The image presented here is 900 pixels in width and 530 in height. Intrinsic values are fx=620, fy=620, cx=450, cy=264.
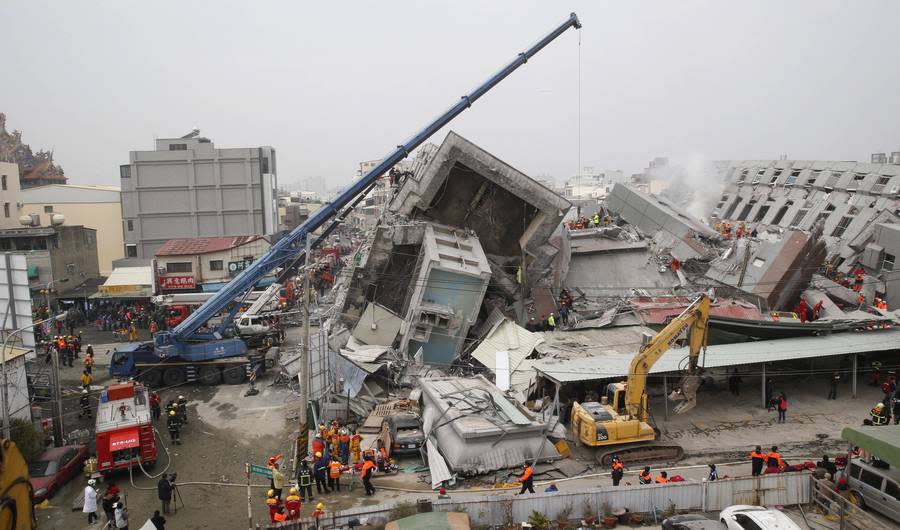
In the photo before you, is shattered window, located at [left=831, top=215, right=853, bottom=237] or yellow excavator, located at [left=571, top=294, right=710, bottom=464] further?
shattered window, located at [left=831, top=215, right=853, bottom=237]

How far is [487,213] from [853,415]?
692 inches

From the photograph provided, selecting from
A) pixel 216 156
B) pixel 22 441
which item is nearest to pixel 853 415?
pixel 22 441

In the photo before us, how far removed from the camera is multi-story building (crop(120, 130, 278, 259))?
50.4m

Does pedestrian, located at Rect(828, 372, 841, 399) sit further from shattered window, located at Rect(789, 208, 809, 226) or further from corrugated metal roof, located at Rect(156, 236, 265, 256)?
corrugated metal roof, located at Rect(156, 236, 265, 256)

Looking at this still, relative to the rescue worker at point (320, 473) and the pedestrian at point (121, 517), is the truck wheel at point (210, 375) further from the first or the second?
the pedestrian at point (121, 517)

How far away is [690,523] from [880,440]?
13.8ft

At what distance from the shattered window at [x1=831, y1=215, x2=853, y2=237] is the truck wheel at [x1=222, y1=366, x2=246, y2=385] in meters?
35.7

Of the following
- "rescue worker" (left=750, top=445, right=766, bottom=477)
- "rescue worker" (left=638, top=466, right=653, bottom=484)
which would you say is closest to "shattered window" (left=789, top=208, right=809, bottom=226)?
"rescue worker" (left=750, top=445, right=766, bottom=477)

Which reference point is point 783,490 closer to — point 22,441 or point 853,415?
point 853,415

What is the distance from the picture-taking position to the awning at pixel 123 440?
1642 centimetres

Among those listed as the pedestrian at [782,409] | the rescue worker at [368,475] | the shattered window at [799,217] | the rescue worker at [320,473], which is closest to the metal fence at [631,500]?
the rescue worker at [368,475]

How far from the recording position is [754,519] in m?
11.6

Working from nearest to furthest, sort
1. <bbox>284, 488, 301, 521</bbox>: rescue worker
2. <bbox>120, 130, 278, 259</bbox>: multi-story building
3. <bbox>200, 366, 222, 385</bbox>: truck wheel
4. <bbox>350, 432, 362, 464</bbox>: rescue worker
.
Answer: <bbox>284, 488, 301, 521</bbox>: rescue worker
<bbox>350, 432, 362, 464</bbox>: rescue worker
<bbox>200, 366, 222, 385</bbox>: truck wheel
<bbox>120, 130, 278, 259</bbox>: multi-story building

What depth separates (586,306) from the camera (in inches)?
1185
